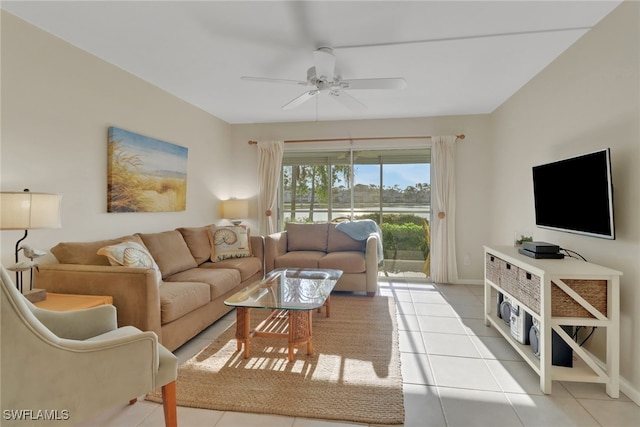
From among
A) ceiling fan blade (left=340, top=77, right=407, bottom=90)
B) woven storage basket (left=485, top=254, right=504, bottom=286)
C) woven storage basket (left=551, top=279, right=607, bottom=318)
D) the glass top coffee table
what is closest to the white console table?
woven storage basket (left=551, top=279, right=607, bottom=318)

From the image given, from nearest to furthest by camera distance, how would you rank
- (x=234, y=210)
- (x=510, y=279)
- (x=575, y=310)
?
(x=575, y=310)
(x=510, y=279)
(x=234, y=210)

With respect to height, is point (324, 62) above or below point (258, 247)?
above

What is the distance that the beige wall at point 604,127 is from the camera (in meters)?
1.93

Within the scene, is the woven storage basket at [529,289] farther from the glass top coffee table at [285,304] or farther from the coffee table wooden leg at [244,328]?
the coffee table wooden leg at [244,328]

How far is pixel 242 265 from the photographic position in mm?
3559

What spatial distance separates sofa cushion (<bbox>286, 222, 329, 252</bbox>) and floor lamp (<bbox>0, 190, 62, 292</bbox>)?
290cm

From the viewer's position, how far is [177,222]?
12.9 ft

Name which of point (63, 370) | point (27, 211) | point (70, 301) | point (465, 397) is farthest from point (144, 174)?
point (465, 397)

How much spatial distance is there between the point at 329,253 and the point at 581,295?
2.86 meters

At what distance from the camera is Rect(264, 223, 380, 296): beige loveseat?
398cm

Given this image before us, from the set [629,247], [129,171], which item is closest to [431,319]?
[629,247]

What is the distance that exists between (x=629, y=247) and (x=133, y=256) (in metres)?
3.39

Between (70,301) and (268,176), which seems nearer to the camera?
(70,301)

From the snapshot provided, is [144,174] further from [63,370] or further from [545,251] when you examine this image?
[545,251]
